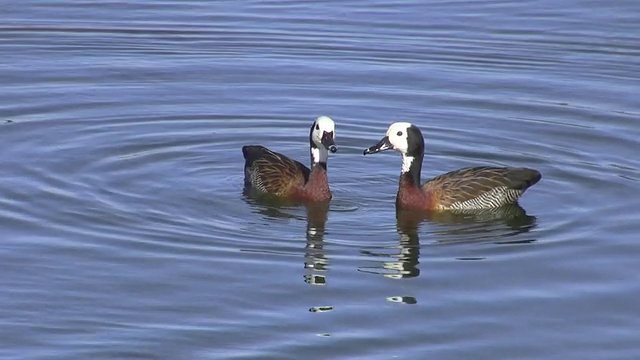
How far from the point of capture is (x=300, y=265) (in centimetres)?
1381

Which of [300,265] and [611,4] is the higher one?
[611,4]

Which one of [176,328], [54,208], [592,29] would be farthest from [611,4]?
[176,328]

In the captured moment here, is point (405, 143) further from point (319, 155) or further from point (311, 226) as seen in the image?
point (311, 226)

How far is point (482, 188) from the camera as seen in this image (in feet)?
53.3

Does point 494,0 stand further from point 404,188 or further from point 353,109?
point 404,188

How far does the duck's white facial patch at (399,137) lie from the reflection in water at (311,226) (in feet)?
3.13

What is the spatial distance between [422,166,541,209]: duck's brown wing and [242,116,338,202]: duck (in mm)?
1097

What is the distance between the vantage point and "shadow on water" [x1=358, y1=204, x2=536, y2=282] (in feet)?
45.4

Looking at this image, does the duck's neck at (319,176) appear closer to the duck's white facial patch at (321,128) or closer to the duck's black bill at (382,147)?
the duck's white facial patch at (321,128)

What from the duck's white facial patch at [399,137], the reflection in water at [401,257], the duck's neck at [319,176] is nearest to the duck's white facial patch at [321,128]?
the duck's neck at [319,176]

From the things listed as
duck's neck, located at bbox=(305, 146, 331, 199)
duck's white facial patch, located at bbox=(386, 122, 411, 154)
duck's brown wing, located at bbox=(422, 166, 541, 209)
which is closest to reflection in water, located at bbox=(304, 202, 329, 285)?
duck's neck, located at bbox=(305, 146, 331, 199)

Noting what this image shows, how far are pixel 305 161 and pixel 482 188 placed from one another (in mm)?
2846

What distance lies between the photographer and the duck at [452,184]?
53.1 ft

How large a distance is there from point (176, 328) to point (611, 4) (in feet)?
53.6
